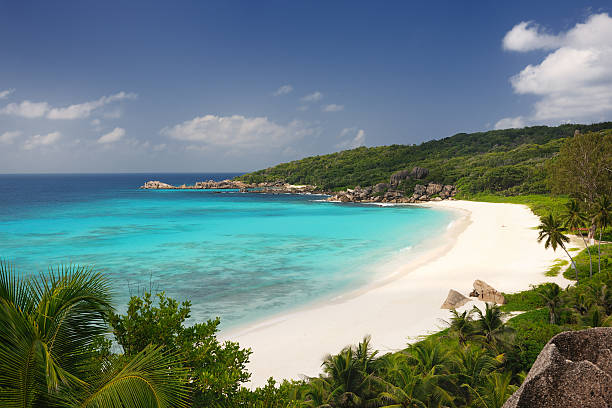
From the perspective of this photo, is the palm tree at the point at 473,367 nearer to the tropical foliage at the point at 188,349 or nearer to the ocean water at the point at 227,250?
the tropical foliage at the point at 188,349

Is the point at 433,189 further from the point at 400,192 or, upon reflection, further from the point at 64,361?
the point at 64,361

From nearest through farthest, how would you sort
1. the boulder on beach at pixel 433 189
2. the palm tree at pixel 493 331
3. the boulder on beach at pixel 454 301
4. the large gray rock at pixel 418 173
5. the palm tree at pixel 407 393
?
the palm tree at pixel 407 393 < the palm tree at pixel 493 331 < the boulder on beach at pixel 454 301 < the boulder on beach at pixel 433 189 < the large gray rock at pixel 418 173

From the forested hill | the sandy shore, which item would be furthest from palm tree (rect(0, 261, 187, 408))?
the forested hill

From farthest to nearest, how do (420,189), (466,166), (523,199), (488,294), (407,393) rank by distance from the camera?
(466,166)
(420,189)
(523,199)
(488,294)
(407,393)

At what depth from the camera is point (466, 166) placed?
14012 centimetres

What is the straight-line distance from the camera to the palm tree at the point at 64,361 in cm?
402

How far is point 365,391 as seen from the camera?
1185 centimetres

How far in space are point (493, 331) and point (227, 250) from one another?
36.5 m

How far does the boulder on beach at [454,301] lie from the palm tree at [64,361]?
22.4 metres

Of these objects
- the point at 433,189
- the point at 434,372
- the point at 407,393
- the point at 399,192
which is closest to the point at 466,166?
the point at 433,189

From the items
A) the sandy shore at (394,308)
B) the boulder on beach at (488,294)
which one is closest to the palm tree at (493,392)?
the sandy shore at (394,308)

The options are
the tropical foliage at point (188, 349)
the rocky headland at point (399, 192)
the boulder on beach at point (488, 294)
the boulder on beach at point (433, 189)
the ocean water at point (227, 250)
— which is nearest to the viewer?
the tropical foliage at point (188, 349)

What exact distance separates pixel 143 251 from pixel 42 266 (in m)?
10.9

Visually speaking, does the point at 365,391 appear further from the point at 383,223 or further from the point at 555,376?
the point at 383,223
